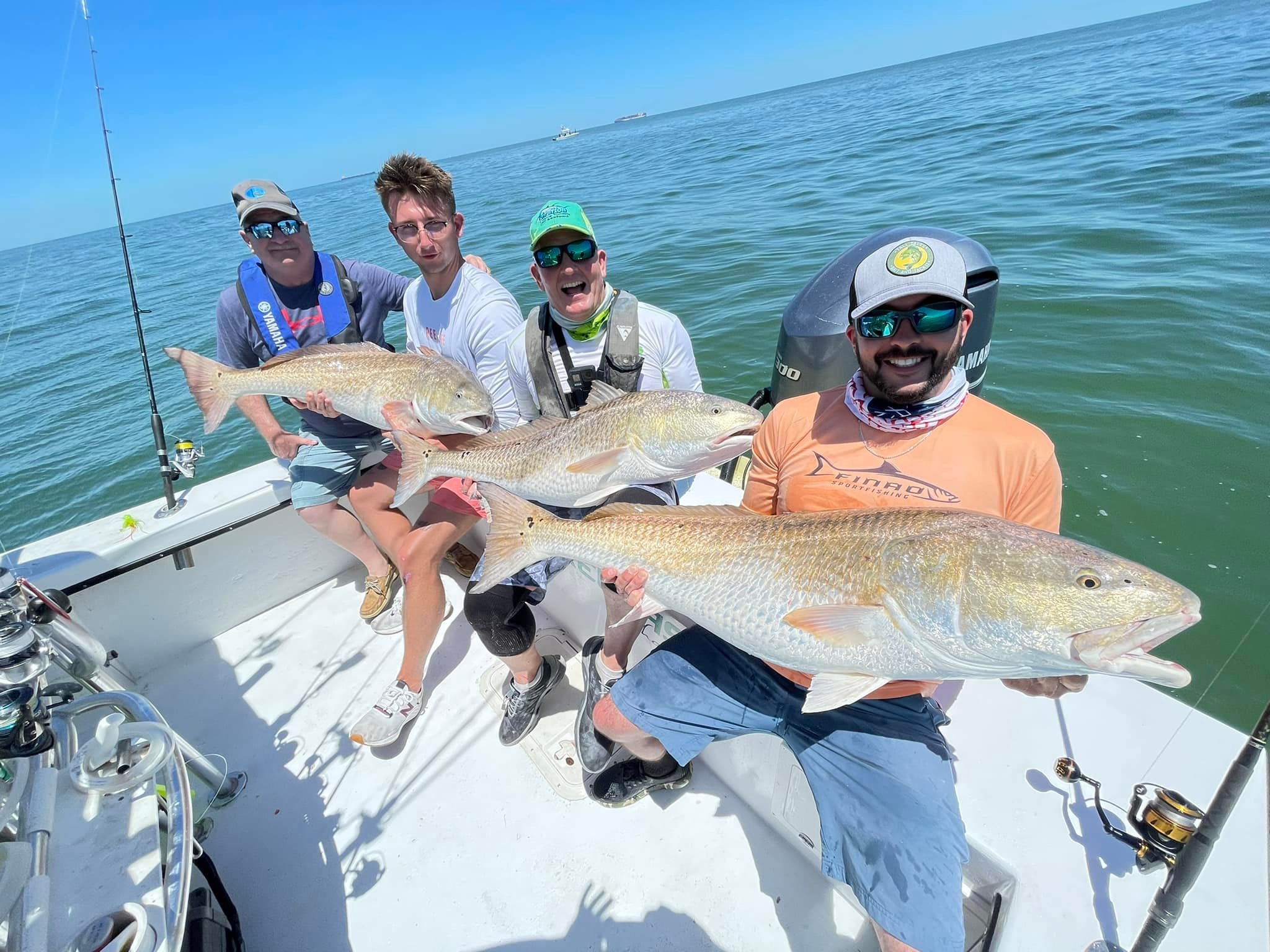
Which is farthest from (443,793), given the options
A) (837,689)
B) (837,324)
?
(837,324)

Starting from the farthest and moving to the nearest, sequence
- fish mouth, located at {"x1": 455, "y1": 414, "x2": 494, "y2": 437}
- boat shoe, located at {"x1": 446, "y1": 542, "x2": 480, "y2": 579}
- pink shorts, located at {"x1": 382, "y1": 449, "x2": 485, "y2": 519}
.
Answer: boat shoe, located at {"x1": 446, "y1": 542, "x2": 480, "y2": 579} → pink shorts, located at {"x1": 382, "y1": 449, "x2": 485, "y2": 519} → fish mouth, located at {"x1": 455, "y1": 414, "x2": 494, "y2": 437}

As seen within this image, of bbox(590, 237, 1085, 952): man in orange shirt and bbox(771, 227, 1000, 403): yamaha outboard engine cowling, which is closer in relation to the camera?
bbox(590, 237, 1085, 952): man in orange shirt

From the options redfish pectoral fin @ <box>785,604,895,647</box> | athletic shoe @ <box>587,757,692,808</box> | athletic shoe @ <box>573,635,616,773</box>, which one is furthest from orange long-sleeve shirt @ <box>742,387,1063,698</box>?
athletic shoe @ <box>573,635,616,773</box>

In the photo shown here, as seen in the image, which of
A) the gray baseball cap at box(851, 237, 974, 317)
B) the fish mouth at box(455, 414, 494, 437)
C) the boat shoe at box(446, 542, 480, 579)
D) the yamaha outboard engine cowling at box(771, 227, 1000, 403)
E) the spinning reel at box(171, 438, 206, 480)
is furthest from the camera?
the boat shoe at box(446, 542, 480, 579)

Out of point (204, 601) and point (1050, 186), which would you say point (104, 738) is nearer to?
point (204, 601)

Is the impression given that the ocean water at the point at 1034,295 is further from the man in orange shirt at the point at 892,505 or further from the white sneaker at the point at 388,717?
the man in orange shirt at the point at 892,505

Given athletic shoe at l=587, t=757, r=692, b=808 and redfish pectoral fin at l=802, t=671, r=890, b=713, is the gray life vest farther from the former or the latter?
athletic shoe at l=587, t=757, r=692, b=808

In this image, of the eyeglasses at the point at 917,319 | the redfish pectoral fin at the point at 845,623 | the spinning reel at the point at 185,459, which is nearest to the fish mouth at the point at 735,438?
the eyeglasses at the point at 917,319

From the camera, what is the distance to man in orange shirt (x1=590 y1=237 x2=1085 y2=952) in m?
1.87

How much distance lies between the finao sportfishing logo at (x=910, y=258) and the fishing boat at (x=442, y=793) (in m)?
1.60

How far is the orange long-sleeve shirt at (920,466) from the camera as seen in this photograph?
2.01m

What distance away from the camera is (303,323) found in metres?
3.84

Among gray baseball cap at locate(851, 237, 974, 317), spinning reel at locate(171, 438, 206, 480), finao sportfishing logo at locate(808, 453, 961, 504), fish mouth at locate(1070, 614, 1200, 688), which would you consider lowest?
spinning reel at locate(171, 438, 206, 480)

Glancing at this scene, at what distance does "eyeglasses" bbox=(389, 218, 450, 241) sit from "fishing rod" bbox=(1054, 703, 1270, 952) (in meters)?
3.82
